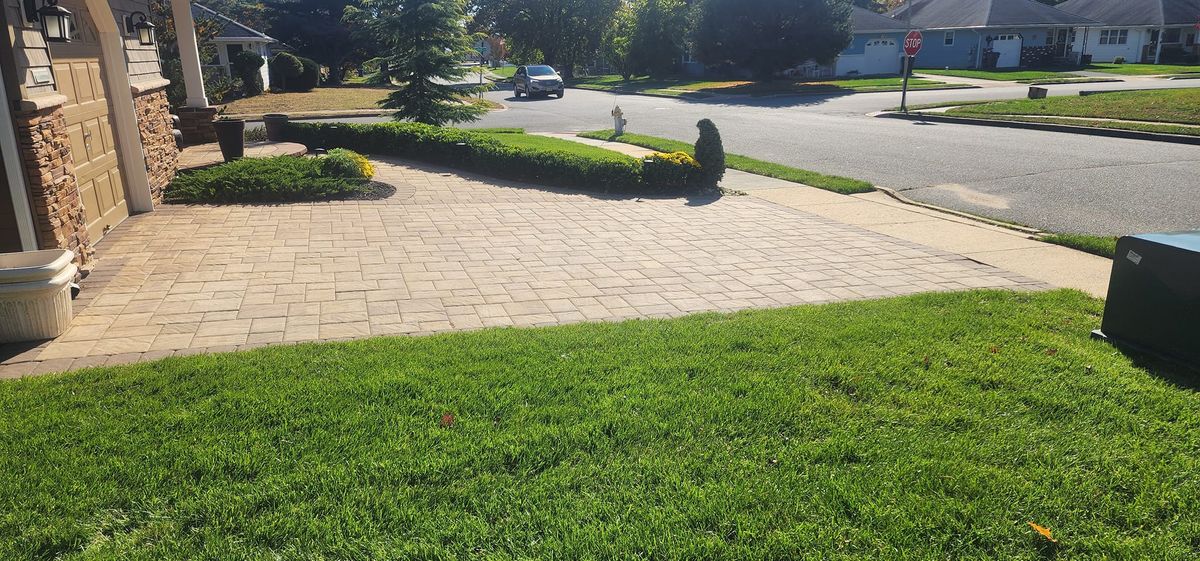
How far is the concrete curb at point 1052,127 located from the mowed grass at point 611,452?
16.0 m

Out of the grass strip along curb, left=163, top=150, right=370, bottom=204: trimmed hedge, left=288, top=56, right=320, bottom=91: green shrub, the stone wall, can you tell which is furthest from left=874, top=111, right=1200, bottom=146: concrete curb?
left=288, top=56, right=320, bottom=91: green shrub

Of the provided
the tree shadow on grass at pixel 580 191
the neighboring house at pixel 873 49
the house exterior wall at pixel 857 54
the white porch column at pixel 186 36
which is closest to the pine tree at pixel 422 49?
the tree shadow on grass at pixel 580 191

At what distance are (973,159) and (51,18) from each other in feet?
49.0

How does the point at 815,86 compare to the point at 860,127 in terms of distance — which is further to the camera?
the point at 815,86

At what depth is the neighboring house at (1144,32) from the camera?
51.8 m

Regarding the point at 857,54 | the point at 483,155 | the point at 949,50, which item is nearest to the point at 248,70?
the point at 483,155

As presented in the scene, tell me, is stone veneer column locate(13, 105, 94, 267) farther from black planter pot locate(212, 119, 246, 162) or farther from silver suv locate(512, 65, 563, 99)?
silver suv locate(512, 65, 563, 99)

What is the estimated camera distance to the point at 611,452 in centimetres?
389

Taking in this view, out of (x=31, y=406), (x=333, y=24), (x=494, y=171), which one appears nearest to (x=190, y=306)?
(x=31, y=406)

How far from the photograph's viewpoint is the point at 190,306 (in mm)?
6398

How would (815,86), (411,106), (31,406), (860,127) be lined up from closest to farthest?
(31,406) → (411,106) → (860,127) → (815,86)

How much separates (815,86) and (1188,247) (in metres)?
37.8

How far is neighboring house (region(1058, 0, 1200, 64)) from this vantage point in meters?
51.8

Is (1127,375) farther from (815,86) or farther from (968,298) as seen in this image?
(815,86)
